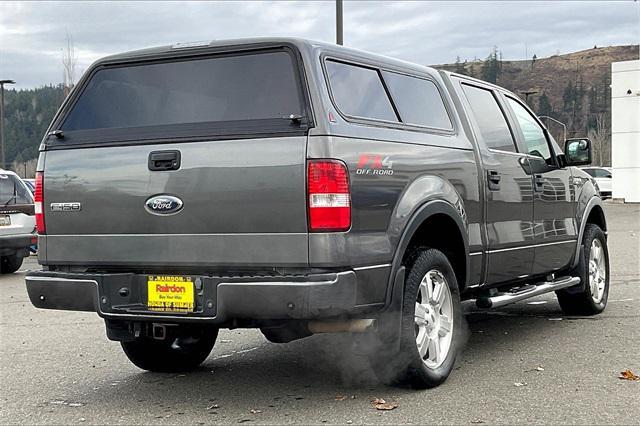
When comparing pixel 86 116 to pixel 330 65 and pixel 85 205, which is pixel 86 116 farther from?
pixel 330 65

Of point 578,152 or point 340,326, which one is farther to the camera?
point 578,152

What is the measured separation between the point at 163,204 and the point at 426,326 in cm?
173

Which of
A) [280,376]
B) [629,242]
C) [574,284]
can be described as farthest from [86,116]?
[629,242]

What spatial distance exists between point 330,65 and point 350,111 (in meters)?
0.29

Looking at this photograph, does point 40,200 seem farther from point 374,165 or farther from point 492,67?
point 492,67

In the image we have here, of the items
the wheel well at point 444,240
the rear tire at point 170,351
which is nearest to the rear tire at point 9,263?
the rear tire at point 170,351

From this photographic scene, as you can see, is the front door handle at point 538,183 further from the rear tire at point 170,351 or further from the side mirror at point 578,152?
the rear tire at point 170,351

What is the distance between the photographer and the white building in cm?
3522

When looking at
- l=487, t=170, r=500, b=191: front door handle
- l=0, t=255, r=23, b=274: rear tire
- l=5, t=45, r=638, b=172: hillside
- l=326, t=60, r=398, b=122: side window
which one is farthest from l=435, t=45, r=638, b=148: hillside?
l=326, t=60, r=398, b=122: side window

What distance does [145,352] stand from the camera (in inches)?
241

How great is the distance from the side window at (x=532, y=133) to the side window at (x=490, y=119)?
1.09 feet

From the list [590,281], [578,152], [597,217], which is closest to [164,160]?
[578,152]

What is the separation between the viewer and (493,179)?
6355 millimetres

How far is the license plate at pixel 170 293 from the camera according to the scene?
4.79m
